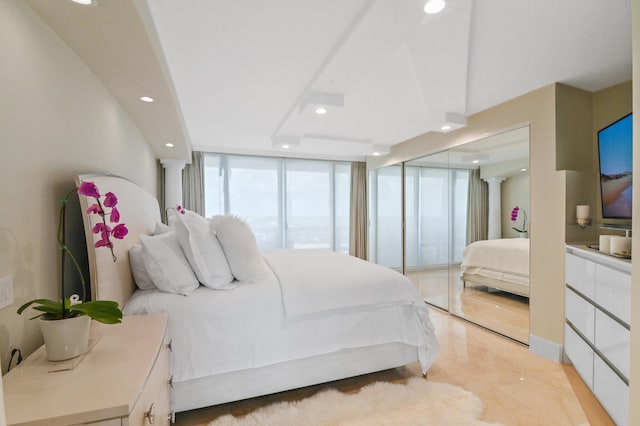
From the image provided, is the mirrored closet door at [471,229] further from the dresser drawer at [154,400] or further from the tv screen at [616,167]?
the dresser drawer at [154,400]

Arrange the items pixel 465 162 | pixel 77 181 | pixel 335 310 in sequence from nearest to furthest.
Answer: pixel 77 181 < pixel 335 310 < pixel 465 162

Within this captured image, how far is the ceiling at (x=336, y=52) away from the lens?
63.0 inches

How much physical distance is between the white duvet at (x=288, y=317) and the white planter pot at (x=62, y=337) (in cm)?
61

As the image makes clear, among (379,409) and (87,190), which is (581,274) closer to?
(379,409)

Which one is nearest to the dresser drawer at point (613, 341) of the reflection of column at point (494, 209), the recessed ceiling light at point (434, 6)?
the reflection of column at point (494, 209)

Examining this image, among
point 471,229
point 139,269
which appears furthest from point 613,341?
point 139,269

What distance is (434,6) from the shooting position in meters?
1.63

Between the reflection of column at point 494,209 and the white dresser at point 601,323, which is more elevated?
the reflection of column at point 494,209

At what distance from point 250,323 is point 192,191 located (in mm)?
3940

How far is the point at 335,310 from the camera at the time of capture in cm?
197

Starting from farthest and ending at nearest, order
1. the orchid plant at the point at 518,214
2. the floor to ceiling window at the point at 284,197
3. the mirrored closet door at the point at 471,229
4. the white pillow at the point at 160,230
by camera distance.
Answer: the floor to ceiling window at the point at 284,197, the mirrored closet door at the point at 471,229, the orchid plant at the point at 518,214, the white pillow at the point at 160,230

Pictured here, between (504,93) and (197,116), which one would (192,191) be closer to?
(197,116)

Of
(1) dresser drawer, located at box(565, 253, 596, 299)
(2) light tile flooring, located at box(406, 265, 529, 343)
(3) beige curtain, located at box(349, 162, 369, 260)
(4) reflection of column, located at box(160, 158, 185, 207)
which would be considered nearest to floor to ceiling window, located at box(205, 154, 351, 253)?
(3) beige curtain, located at box(349, 162, 369, 260)

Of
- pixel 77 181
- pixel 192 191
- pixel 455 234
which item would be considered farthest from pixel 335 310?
pixel 192 191
